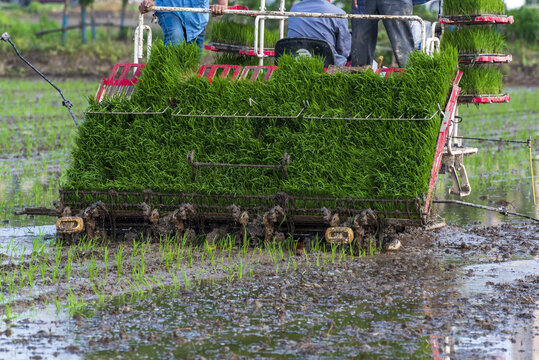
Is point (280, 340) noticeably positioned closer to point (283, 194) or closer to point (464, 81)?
point (283, 194)

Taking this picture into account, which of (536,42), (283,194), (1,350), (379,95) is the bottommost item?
(1,350)

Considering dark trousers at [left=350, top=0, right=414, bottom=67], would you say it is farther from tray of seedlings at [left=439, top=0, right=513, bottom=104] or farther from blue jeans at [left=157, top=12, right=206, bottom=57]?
blue jeans at [left=157, top=12, right=206, bottom=57]

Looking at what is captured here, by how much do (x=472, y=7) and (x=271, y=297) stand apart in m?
4.49

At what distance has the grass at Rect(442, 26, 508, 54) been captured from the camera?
343 inches

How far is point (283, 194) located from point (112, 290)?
65.3 inches

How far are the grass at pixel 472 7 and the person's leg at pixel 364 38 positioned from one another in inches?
38.1

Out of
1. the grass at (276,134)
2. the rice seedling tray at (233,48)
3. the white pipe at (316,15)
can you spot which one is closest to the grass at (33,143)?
the rice seedling tray at (233,48)

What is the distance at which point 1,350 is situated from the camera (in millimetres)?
4586

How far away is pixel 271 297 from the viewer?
5.58m

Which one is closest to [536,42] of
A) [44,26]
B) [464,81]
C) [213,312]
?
[44,26]

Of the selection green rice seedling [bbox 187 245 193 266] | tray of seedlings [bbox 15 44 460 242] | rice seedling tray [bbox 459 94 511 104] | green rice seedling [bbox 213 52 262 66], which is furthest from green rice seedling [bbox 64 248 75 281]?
rice seedling tray [bbox 459 94 511 104]

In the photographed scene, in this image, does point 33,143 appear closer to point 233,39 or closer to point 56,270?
point 233,39

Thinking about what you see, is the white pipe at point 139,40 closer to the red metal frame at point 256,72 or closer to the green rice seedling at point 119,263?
the red metal frame at point 256,72

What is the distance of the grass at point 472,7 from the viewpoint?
8.72 meters
